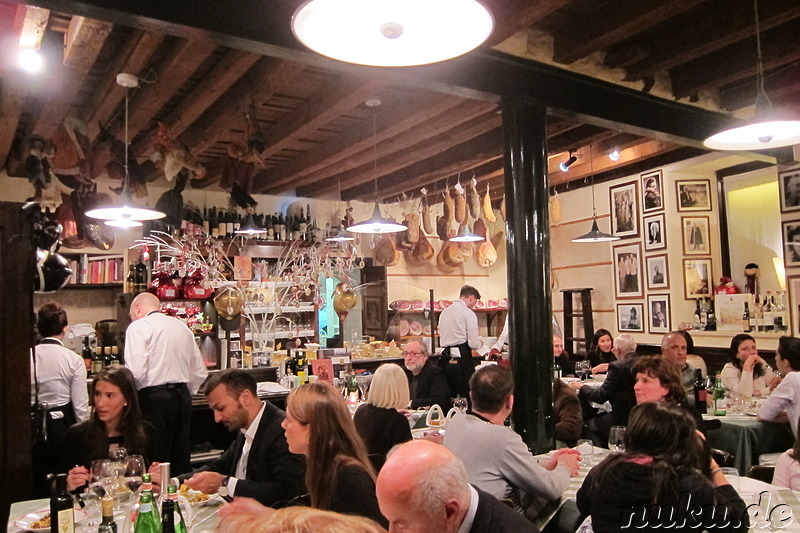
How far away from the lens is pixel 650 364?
149 inches

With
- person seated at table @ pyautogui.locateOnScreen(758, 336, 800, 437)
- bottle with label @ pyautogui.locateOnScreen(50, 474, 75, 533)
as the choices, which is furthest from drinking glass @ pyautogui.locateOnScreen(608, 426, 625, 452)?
bottle with label @ pyautogui.locateOnScreen(50, 474, 75, 533)

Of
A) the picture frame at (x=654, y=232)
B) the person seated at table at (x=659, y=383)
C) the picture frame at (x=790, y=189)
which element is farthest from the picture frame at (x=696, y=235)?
the person seated at table at (x=659, y=383)

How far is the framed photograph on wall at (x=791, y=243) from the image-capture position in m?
6.95

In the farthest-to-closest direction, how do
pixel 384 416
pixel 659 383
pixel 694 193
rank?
pixel 694 193 → pixel 659 383 → pixel 384 416

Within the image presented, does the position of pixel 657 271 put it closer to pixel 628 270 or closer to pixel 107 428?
pixel 628 270

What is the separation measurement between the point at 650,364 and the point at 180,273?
5.45 metres

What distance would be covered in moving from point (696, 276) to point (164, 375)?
690 cm

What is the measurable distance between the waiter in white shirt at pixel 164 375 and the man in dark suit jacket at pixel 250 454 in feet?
6.28

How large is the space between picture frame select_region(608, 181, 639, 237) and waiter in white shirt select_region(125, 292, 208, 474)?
6.49 m

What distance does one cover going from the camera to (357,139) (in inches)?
257

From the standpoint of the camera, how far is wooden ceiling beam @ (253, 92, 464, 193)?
5.51 metres

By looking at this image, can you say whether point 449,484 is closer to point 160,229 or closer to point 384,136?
point 384,136

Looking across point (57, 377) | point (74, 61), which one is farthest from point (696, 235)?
point (57, 377)

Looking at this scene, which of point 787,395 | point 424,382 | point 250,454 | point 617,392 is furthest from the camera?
point 424,382
